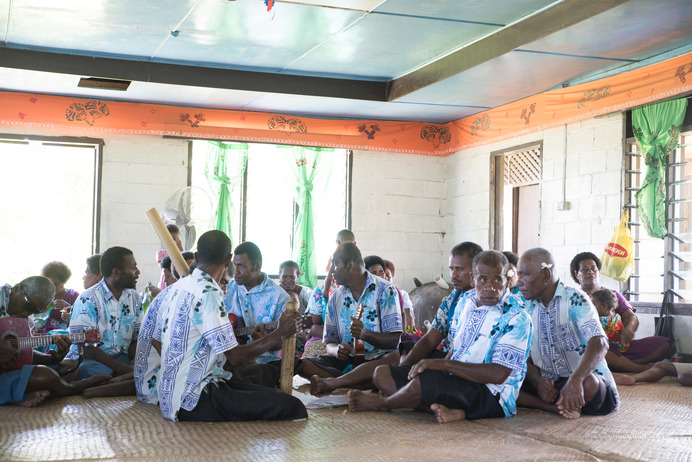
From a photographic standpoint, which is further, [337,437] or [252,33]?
[252,33]

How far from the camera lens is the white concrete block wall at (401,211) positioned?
952cm

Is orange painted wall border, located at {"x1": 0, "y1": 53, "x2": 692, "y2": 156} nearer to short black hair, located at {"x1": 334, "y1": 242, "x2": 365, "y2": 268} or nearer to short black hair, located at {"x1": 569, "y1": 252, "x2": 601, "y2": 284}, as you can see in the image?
short black hair, located at {"x1": 569, "y1": 252, "x2": 601, "y2": 284}

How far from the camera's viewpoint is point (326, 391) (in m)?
4.75

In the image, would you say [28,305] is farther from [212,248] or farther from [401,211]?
[401,211]

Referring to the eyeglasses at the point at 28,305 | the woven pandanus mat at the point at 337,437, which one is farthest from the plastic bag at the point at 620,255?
the eyeglasses at the point at 28,305

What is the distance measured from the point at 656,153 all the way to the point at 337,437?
174 inches

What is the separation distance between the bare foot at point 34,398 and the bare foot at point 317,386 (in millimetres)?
1568

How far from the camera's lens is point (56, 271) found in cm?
580

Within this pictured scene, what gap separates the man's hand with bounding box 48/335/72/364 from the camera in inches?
173

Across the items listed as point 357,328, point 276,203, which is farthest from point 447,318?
point 276,203

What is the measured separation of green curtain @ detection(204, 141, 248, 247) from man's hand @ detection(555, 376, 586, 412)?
18.2 feet

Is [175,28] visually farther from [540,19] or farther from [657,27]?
[657,27]

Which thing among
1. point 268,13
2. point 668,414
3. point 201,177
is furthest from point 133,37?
point 668,414

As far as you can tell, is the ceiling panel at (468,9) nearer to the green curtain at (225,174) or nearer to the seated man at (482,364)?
the seated man at (482,364)
